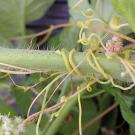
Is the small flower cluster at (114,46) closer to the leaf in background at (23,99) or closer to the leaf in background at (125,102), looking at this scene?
the leaf in background at (125,102)

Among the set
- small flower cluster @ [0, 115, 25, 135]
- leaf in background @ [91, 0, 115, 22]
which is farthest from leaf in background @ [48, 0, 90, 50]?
small flower cluster @ [0, 115, 25, 135]

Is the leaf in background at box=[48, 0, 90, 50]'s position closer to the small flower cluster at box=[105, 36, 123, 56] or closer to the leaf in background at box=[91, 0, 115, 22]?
the leaf in background at box=[91, 0, 115, 22]

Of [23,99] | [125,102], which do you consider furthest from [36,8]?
[125,102]

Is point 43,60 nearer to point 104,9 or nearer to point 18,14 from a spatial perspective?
point 104,9

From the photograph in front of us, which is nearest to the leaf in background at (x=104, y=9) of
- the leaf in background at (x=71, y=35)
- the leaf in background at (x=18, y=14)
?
the leaf in background at (x=71, y=35)

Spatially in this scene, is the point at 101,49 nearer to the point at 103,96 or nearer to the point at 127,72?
the point at 127,72

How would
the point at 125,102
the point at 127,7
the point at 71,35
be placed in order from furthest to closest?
1. the point at 71,35
2. the point at 125,102
3. the point at 127,7
